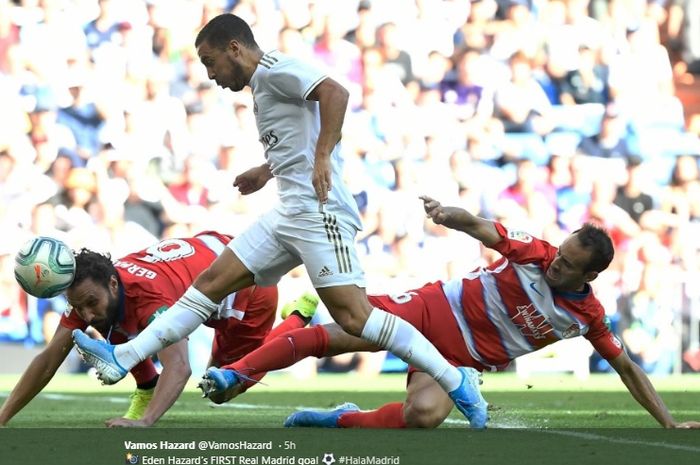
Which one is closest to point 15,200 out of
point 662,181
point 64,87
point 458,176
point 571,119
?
point 64,87

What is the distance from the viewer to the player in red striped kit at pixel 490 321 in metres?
6.36

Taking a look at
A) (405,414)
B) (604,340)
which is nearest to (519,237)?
(604,340)

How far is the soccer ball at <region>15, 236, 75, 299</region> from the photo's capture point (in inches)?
252

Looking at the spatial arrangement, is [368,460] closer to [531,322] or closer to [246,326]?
[531,322]

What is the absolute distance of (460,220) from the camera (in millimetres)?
6219

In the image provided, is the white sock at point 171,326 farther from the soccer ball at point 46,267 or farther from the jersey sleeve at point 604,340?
the jersey sleeve at point 604,340

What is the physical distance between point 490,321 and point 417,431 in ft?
3.54

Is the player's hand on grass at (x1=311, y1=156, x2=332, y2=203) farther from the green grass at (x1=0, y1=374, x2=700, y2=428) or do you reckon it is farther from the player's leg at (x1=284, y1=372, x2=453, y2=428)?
the green grass at (x1=0, y1=374, x2=700, y2=428)

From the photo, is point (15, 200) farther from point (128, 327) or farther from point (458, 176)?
point (128, 327)

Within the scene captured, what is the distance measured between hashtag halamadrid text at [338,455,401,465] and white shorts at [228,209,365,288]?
3.70 ft

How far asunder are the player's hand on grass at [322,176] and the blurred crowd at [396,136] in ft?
25.5

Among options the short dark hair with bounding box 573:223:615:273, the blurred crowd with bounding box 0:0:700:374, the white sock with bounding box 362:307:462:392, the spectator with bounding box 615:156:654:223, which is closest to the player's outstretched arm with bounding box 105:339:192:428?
the white sock with bounding box 362:307:462:392

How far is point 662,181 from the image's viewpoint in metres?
15.1

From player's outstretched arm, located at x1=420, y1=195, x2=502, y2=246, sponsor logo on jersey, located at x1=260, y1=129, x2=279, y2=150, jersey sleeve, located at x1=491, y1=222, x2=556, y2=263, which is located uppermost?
sponsor logo on jersey, located at x1=260, y1=129, x2=279, y2=150
